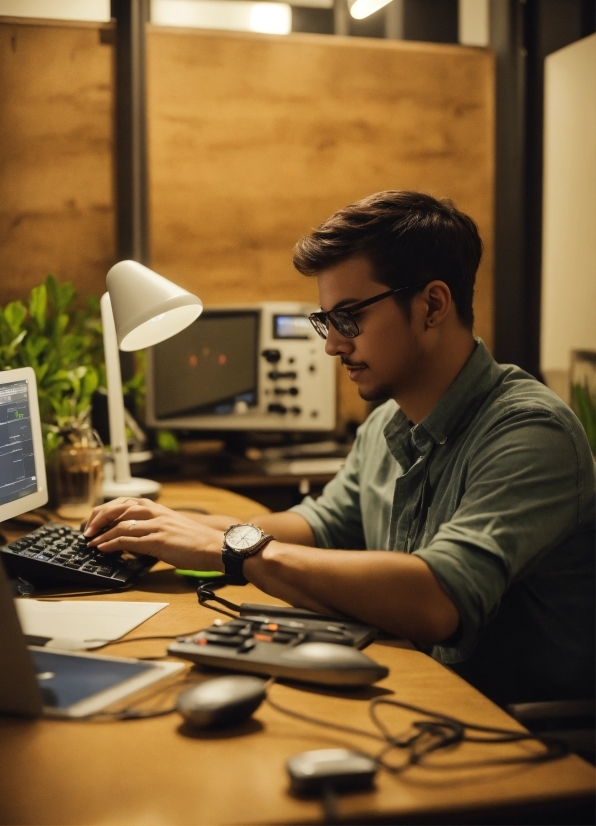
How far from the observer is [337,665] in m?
1.08

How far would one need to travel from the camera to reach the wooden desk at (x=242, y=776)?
2.67 feet

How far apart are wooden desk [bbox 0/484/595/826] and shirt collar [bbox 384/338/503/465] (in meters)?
0.58

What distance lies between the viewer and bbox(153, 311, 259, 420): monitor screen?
3.12 m

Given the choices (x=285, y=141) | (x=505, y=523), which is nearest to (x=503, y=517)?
(x=505, y=523)

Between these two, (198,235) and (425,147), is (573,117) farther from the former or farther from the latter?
(198,235)

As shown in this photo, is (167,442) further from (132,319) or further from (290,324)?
(132,319)

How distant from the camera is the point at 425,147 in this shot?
11.9ft

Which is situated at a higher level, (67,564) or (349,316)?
(349,316)

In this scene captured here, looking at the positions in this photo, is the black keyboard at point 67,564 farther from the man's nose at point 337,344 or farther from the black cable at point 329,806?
the black cable at point 329,806

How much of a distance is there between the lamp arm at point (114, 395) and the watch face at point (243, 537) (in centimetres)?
99

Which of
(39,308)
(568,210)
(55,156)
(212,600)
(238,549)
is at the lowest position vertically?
(212,600)

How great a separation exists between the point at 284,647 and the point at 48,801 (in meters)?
0.38

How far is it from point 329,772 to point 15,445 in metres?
1.22

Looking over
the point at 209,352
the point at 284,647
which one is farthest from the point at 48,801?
the point at 209,352
